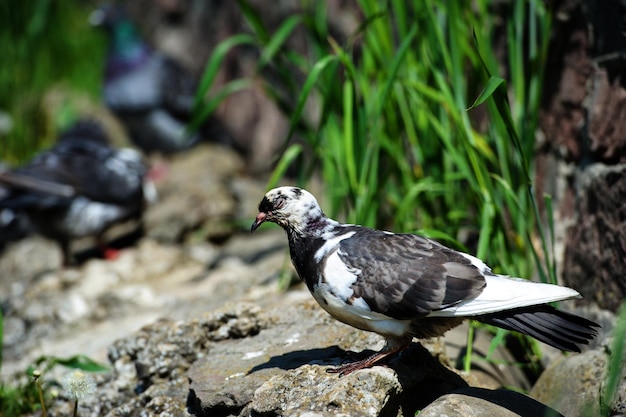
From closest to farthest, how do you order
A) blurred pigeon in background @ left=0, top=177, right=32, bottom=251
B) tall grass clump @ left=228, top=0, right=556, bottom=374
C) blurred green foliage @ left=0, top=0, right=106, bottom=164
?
tall grass clump @ left=228, top=0, right=556, bottom=374, blurred pigeon in background @ left=0, top=177, right=32, bottom=251, blurred green foliage @ left=0, top=0, right=106, bottom=164

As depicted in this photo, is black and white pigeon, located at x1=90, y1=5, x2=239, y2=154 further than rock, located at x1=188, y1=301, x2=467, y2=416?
Yes

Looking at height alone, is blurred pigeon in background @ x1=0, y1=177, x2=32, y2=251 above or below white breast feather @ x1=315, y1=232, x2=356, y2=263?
below

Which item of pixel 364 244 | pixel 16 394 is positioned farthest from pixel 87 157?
pixel 364 244

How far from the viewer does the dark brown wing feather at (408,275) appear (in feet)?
7.18

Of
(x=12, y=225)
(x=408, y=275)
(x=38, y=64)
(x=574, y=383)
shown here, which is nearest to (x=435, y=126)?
(x=408, y=275)

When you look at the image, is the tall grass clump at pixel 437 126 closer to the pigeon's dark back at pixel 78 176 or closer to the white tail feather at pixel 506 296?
the white tail feather at pixel 506 296

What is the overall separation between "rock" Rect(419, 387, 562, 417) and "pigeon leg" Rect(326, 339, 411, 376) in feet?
0.67

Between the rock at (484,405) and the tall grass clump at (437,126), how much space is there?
0.60 m

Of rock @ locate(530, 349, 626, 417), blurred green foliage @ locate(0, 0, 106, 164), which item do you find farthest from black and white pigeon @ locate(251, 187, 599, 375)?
blurred green foliage @ locate(0, 0, 106, 164)

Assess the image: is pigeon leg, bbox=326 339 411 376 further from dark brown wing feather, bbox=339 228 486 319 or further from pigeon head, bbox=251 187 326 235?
pigeon head, bbox=251 187 326 235

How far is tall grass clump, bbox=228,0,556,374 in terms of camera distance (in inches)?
117

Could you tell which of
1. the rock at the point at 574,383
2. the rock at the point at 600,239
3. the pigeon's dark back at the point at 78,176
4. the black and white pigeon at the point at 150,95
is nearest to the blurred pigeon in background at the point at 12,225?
the pigeon's dark back at the point at 78,176

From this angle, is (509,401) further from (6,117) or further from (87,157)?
(6,117)

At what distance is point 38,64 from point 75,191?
233 centimetres
